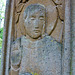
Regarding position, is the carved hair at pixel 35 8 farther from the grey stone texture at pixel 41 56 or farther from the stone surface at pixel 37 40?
the grey stone texture at pixel 41 56

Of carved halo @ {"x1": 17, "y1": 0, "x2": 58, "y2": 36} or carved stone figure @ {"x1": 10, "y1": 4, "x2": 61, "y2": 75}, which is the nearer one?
carved stone figure @ {"x1": 10, "y1": 4, "x2": 61, "y2": 75}

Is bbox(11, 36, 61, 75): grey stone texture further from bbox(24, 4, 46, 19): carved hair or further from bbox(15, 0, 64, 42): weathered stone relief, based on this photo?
bbox(24, 4, 46, 19): carved hair

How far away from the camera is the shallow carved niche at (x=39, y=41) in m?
1.87

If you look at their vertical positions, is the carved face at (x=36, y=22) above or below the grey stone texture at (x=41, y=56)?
above

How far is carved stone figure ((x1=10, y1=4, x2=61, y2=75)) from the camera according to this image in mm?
1861

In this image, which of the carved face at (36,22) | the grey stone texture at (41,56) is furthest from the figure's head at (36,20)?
the grey stone texture at (41,56)

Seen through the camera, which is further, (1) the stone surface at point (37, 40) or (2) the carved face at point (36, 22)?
(2) the carved face at point (36, 22)

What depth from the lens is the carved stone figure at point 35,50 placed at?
1.86 meters

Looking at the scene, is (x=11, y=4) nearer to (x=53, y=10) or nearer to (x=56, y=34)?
(x=53, y=10)

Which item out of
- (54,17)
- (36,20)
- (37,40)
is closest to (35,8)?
(36,20)

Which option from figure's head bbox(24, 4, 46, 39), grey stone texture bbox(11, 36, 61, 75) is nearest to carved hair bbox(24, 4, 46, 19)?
figure's head bbox(24, 4, 46, 39)

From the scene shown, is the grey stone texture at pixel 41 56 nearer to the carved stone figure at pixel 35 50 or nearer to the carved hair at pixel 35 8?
the carved stone figure at pixel 35 50

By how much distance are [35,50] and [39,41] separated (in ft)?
0.48

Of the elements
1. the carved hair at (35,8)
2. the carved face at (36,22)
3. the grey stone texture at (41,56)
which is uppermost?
the carved hair at (35,8)
